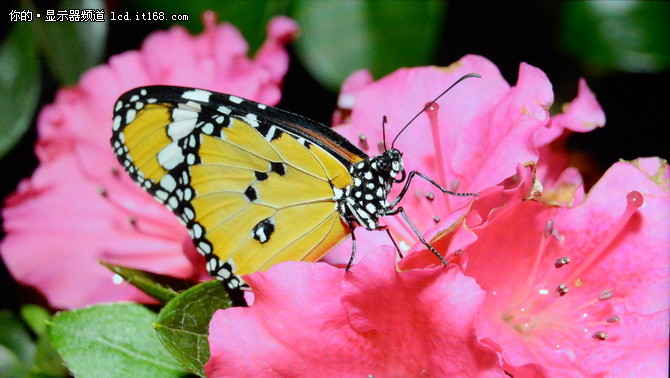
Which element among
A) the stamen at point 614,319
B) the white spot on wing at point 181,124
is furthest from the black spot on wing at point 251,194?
the stamen at point 614,319

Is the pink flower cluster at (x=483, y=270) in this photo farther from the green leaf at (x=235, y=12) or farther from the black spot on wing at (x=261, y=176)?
the green leaf at (x=235, y=12)

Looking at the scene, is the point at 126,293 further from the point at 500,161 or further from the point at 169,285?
the point at 500,161

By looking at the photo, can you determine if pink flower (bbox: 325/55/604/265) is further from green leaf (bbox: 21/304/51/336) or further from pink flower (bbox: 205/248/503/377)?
green leaf (bbox: 21/304/51/336)

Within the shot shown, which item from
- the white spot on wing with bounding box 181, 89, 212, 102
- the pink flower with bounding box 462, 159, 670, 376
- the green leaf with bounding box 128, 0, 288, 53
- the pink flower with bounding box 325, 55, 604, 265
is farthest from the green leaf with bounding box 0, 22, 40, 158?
the pink flower with bounding box 462, 159, 670, 376

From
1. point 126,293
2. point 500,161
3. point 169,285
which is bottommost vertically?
point 126,293

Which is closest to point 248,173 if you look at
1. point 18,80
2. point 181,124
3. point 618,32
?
point 181,124

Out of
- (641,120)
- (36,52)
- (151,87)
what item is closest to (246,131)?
(151,87)

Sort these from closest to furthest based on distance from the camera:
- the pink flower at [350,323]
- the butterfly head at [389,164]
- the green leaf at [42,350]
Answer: the pink flower at [350,323]
the butterfly head at [389,164]
the green leaf at [42,350]
